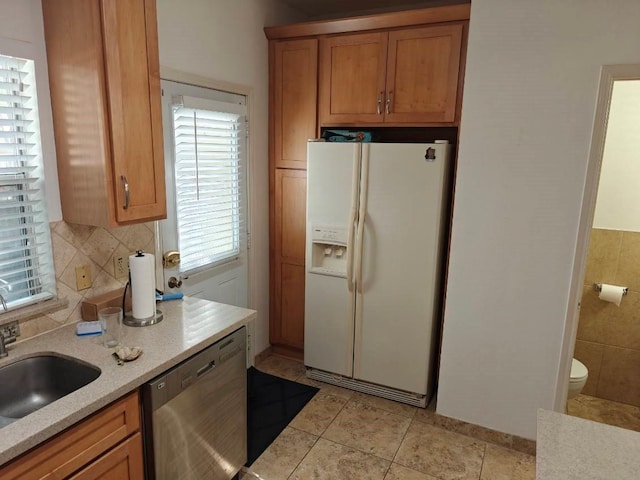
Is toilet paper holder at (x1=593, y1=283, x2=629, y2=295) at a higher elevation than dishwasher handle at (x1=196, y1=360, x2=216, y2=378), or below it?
higher

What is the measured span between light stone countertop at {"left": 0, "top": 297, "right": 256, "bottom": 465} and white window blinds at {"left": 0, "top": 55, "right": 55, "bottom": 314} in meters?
0.23

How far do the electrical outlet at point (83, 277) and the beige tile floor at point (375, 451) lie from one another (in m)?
1.27

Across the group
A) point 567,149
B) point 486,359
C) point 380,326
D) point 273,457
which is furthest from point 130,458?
point 567,149

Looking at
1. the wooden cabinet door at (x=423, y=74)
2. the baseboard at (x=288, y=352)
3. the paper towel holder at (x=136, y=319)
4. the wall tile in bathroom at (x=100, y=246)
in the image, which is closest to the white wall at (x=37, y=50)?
the wall tile in bathroom at (x=100, y=246)

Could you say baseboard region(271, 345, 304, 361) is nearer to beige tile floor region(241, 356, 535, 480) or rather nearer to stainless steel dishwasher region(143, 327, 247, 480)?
Answer: beige tile floor region(241, 356, 535, 480)

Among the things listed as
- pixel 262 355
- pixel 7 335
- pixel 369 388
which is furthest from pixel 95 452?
pixel 262 355

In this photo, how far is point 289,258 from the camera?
10.9 ft

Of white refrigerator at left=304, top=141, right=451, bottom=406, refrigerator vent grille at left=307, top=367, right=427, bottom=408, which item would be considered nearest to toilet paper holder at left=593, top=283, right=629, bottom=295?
white refrigerator at left=304, top=141, right=451, bottom=406

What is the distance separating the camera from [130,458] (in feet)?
5.22

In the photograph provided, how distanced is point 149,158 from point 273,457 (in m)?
1.72

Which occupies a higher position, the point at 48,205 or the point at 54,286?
the point at 48,205

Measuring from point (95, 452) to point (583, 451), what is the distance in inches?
58.1

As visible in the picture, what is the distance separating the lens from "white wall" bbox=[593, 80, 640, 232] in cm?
286

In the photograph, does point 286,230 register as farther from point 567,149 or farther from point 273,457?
point 567,149
